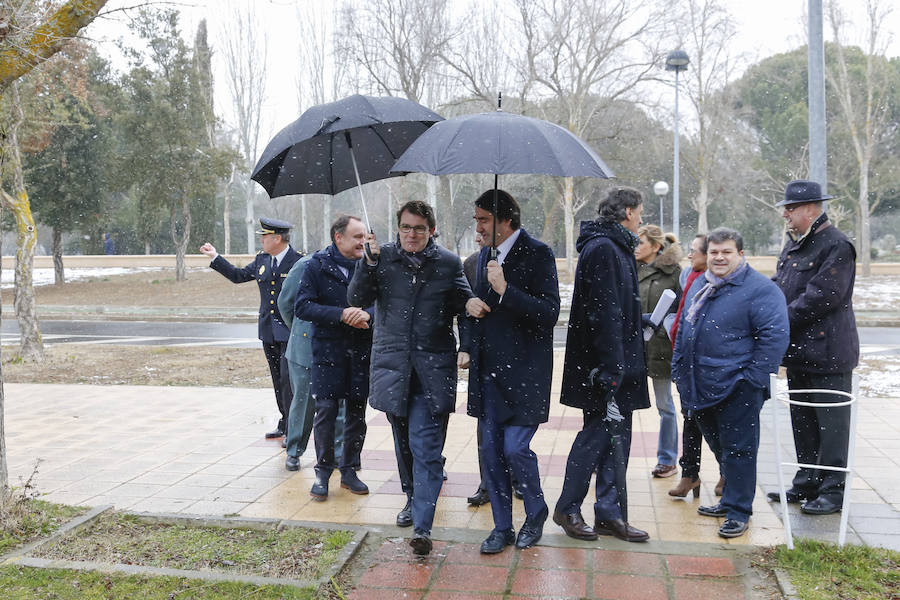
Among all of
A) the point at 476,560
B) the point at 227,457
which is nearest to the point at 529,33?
the point at 227,457

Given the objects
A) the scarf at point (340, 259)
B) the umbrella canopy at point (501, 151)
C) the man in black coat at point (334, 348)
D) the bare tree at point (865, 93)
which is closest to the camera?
the umbrella canopy at point (501, 151)

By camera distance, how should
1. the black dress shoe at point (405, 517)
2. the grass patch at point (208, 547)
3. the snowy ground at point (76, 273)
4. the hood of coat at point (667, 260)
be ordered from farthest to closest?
1. the snowy ground at point (76, 273)
2. the hood of coat at point (667, 260)
3. the black dress shoe at point (405, 517)
4. the grass patch at point (208, 547)

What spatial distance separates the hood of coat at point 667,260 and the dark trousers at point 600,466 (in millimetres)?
1497

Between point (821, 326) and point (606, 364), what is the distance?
61.3 inches

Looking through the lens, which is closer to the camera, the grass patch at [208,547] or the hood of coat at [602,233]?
Answer: the grass patch at [208,547]

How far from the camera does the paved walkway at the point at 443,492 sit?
389 cm

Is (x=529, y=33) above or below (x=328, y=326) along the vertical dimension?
above

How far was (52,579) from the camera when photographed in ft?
12.6

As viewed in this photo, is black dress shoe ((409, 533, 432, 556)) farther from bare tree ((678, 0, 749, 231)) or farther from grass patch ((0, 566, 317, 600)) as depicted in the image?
bare tree ((678, 0, 749, 231))

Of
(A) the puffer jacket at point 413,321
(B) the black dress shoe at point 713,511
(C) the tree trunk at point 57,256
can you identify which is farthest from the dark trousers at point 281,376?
(C) the tree trunk at point 57,256

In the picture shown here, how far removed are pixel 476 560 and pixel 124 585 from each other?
5.65 ft

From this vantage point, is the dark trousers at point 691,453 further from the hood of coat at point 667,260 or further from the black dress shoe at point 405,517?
the black dress shoe at point 405,517

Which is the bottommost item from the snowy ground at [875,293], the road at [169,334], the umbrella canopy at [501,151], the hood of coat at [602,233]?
the road at [169,334]

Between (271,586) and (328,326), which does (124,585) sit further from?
(328,326)
